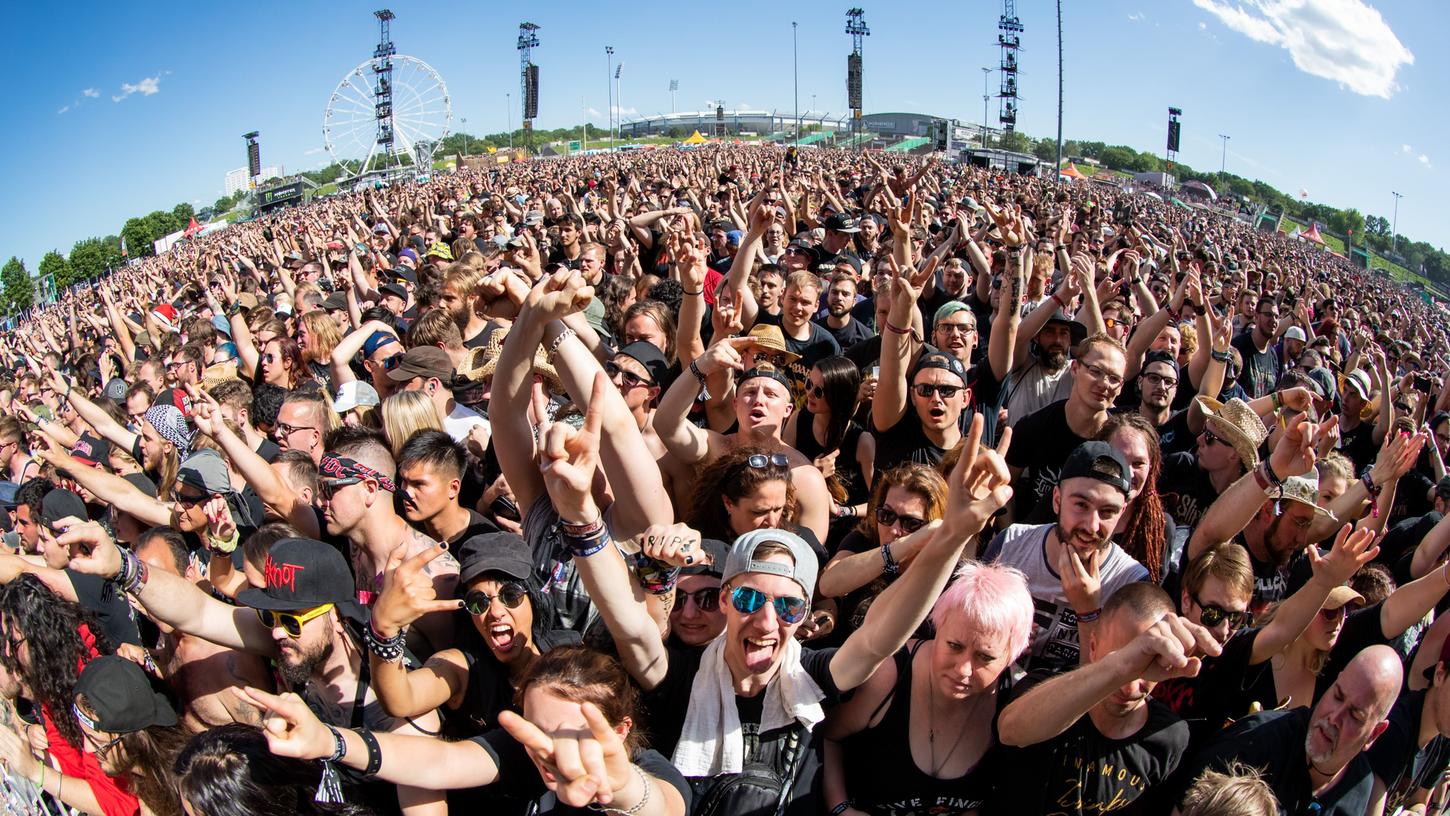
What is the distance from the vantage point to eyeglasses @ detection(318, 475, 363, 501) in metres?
3.02

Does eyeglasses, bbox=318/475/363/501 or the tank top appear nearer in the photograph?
the tank top

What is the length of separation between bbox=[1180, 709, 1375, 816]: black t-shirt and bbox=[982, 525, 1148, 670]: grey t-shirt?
0.47 meters

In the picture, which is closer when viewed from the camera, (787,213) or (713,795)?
(713,795)

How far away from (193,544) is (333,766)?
2755 mm

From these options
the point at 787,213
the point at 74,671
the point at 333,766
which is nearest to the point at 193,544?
the point at 74,671

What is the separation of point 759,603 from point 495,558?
0.86 metres

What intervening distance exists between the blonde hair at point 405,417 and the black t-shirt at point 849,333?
2.64m

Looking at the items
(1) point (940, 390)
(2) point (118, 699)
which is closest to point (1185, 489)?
(1) point (940, 390)

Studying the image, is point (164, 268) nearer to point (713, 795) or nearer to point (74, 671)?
point (74, 671)

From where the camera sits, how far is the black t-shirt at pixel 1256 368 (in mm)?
7156

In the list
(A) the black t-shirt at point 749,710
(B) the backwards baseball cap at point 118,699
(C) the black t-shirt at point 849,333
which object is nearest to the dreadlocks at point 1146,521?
(A) the black t-shirt at point 749,710

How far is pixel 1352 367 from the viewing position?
284 inches

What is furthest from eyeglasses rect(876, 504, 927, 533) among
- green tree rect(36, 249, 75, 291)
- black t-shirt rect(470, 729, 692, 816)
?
green tree rect(36, 249, 75, 291)

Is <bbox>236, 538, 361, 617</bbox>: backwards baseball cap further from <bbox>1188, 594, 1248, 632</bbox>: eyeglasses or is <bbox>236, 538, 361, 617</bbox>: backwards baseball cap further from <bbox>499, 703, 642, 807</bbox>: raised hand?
<bbox>1188, 594, 1248, 632</bbox>: eyeglasses
